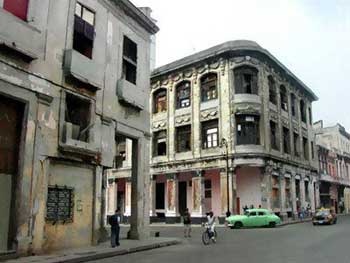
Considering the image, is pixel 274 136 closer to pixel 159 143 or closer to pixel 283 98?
pixel 283 98

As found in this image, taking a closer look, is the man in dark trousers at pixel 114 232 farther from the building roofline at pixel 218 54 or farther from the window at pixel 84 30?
the building roofline at pixel 218 54

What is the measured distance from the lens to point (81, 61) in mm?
17062

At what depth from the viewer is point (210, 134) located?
3744 centimetres

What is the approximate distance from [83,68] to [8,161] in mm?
5135

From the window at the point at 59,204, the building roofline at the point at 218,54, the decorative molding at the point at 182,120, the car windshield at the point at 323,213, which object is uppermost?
the building roofline at the point at 218,54

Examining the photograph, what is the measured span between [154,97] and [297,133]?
1558cm

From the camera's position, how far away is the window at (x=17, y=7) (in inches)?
561

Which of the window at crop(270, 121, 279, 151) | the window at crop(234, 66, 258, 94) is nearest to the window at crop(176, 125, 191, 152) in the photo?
the window at crop(234, 66, 258, 94)

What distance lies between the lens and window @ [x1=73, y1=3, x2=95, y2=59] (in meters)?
17.7

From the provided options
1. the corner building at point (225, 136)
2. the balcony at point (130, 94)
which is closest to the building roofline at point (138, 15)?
the balcony at point (130, 94)

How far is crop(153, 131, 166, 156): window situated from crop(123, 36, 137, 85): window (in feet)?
64.9

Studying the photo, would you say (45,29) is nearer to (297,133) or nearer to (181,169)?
(181,169)

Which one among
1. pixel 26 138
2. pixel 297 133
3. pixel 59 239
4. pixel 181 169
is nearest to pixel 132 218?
pixel 59 239

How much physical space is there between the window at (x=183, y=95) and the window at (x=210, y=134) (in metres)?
3.19
